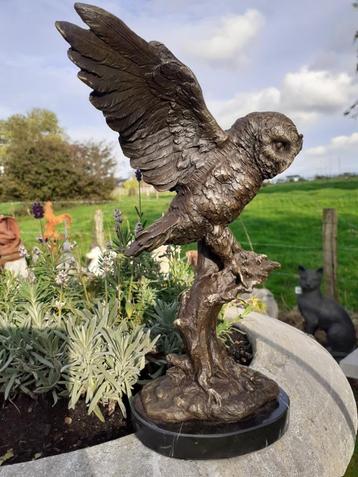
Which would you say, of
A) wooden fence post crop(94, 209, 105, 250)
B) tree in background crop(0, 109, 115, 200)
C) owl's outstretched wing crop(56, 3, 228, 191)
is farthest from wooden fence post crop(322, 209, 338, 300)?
tree in background crop(0, 109, 115, 200)

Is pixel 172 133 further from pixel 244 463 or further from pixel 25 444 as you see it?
pixel 25 444

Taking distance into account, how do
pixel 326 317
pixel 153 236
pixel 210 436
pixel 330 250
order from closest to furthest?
pixel 210 436
pixel 153 236
pixel 326 317
pixel 330 250

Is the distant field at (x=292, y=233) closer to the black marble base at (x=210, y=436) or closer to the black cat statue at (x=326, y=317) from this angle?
the black cat statue at (x=326, y=317)

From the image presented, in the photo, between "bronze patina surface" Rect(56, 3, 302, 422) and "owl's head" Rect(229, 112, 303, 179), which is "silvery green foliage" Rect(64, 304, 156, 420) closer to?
"bronze patina surface" Rect(56, 3, 302, 422)

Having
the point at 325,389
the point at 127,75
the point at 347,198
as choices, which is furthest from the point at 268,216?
the point at 127,75

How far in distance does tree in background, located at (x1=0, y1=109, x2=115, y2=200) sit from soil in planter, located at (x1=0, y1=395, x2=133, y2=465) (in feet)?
55.9

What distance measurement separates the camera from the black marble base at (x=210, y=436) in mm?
1376

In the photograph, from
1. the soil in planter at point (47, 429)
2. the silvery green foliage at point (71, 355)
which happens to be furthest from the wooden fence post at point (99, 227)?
the soil in planter at point (47, 429)

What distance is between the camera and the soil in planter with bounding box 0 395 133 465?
1637 millimetres

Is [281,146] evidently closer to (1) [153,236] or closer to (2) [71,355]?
(1) [153,236]

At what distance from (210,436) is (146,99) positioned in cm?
110

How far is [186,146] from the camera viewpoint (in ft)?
4.99

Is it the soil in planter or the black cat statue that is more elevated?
the soil in planter

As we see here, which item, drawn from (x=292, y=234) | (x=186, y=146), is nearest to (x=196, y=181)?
(x=186, y=146)
